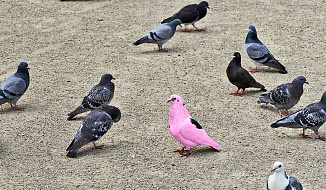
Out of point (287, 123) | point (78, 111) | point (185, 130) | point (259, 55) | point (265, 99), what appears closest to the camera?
point (185, 130)

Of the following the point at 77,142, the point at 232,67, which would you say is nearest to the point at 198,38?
the point at 232,67

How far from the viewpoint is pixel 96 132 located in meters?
5.61

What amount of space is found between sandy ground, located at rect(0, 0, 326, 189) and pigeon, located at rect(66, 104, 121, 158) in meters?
0.17

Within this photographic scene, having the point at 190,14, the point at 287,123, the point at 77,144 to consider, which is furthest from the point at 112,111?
the point at 190,14

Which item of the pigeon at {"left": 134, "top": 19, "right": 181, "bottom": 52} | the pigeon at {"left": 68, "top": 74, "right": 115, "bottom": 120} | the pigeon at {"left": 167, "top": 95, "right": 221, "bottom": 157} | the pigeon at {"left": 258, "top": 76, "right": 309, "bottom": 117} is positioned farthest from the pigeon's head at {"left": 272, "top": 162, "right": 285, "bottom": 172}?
the pigeon at {"left": 134, "top": 19, "right": 181, "bottom": 52}

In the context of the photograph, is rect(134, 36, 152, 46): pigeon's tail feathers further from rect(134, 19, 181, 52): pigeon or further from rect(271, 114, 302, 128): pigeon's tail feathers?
rect(271, 114, 302, 128): pigeon's tail feathers

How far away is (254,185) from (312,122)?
1.51m

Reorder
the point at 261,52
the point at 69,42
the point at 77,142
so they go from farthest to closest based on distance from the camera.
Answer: the point at 69,42 < the point at 261,52 < the point at 77,142

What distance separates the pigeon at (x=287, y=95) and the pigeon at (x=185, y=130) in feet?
5.50

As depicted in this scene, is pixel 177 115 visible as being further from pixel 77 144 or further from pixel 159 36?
pixel 159 36

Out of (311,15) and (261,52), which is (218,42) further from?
(311,15)

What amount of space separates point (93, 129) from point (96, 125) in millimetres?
65

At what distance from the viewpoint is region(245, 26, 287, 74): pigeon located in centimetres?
845

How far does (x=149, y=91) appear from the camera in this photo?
761cm
